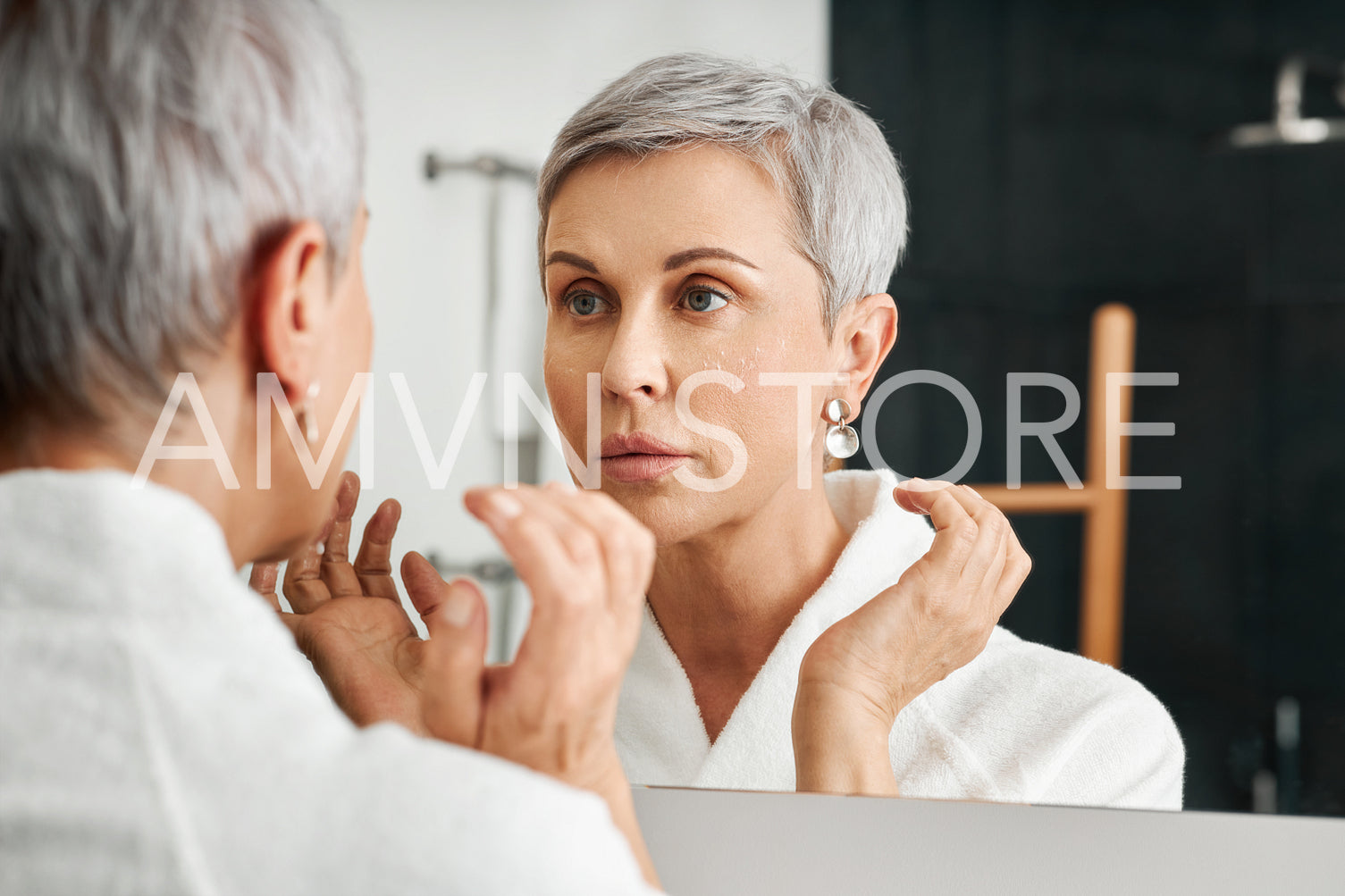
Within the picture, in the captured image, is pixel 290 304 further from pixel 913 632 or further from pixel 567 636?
pixel 913 632

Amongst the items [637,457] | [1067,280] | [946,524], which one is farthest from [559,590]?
[1067,280]

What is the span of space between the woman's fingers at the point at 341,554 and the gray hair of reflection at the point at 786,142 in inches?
6.8

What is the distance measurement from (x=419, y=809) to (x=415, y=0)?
459 millimetres

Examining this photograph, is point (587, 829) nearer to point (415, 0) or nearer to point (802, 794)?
point (802, 794)

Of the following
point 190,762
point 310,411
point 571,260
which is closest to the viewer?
point 190,762

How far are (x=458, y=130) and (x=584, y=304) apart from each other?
0.45 feet

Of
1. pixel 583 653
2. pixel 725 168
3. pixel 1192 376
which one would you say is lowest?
pixel 583 653

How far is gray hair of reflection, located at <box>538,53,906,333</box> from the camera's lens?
558mm

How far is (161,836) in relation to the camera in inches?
14.1

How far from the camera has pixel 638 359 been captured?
1.83ft

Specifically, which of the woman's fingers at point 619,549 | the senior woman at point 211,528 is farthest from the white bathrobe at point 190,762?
the woman's fingers at point 619,549

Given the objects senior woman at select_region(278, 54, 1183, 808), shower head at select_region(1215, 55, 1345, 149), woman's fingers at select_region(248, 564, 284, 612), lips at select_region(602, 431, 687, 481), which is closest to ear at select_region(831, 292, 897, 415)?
senior woman at select_region(278, 54, 1183, 808)

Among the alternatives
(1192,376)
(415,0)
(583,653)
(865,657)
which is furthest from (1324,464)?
(415,0)

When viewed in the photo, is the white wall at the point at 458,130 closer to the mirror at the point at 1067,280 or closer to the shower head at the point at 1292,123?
the mirror at the point at 1067,280
